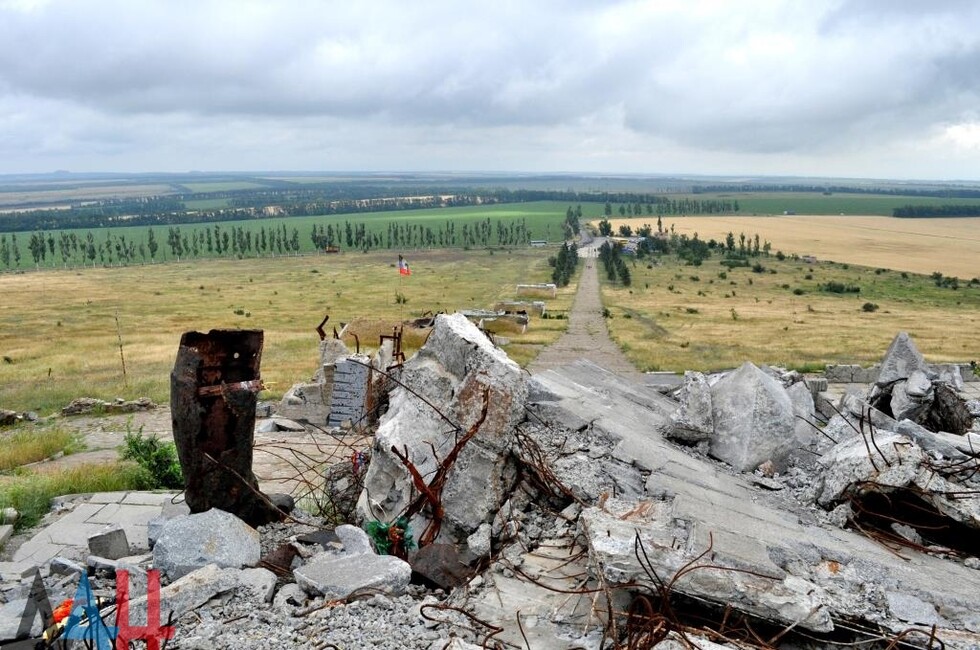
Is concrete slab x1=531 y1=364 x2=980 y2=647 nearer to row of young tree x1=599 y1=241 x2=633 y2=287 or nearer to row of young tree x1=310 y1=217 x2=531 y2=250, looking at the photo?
row of young tree x1=599 y1=241 x2=633 y2=287

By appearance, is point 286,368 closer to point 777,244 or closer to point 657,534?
point 657,534

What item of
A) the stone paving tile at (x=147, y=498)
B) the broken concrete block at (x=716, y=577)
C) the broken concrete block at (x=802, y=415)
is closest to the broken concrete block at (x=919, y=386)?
the broken concrete block at (x=802, y=415)

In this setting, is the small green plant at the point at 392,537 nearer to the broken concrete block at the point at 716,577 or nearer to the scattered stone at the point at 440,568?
the scattered stone at the point at 440,568

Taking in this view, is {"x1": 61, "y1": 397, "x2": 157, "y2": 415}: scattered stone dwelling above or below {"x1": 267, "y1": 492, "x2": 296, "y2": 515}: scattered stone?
below

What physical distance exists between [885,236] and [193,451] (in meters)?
133

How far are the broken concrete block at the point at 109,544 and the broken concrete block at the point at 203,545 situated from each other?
0.63 meters

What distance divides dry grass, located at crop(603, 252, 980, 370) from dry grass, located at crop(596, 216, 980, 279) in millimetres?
13698

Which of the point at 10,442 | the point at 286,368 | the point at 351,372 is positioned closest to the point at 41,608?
the point at 351,372

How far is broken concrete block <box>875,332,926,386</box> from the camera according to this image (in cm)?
1012

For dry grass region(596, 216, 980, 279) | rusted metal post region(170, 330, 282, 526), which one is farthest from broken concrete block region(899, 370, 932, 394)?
dry grass region(596, 216, 980, 279)

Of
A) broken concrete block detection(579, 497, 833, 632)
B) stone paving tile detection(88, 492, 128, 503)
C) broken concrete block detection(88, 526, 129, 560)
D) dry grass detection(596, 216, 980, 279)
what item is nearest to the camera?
broken concrete block detection(579, 497, 833, 632)

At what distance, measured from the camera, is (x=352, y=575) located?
5.19 meters

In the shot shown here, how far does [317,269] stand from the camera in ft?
262

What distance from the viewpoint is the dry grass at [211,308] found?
81.1 feet
